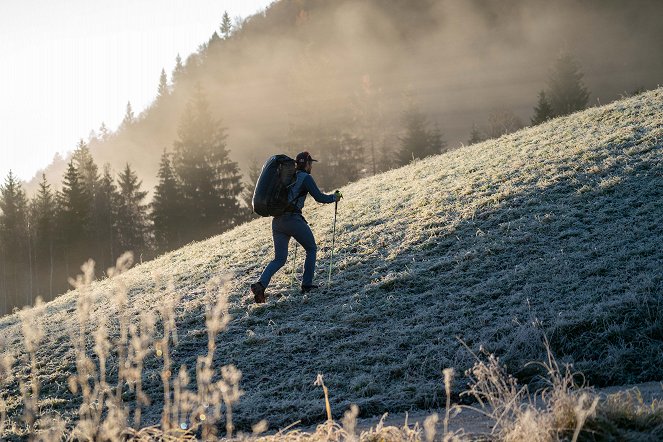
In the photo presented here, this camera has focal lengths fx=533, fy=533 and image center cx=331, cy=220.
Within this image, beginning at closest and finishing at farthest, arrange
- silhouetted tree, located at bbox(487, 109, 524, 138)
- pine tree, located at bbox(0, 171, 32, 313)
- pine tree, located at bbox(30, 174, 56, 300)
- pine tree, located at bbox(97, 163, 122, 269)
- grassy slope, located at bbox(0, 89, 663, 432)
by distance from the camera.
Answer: grassy slope, located at bbox(0, 89, 663, 432) → pine tree, located at bbox(30, 174, 56, 300) → pine tree, located at bbox(97, 163, 122, 269) → pine tree, located at bbox(0, 171, 32, 313) → silhouetted tree, located at bbox(487, 109, 524, 138)

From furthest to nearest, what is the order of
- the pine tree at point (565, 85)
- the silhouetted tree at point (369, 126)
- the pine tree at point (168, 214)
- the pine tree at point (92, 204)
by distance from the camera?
1. the silhouetted tree at point (369, 126)
2. the pine tree at point (565, 85)
3. the pine tree at point (92, 204)
4. the pine tree at point (168, 214)

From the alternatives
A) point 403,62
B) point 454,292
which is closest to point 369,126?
point 454,292

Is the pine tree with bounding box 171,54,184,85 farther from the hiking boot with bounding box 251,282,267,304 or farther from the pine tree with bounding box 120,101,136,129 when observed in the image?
the hiking boot with bounding box 251,282,267,304

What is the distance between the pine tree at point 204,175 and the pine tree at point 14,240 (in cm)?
1835

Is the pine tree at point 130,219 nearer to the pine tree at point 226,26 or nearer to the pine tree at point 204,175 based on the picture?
the pine tree at point 204,175

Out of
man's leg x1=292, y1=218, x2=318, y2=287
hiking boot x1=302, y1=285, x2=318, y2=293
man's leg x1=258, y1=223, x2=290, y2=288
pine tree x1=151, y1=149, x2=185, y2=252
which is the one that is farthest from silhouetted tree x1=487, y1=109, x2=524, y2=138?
man's leg x1=258, y1=223, x2=290, y2=288

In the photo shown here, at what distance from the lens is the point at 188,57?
16275 centimetres

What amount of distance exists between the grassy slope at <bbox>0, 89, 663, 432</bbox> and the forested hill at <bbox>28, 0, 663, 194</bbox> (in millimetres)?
81073

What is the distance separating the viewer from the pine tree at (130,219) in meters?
54.9

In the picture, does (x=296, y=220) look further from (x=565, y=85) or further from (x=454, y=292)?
(x=565, y=85)

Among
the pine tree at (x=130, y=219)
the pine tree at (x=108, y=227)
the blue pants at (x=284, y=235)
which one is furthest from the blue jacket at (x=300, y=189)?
the pine tree at (x=108, y=227)

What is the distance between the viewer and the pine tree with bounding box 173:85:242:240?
48.2 metres

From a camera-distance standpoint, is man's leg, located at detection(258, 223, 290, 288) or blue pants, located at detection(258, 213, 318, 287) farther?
man's leg, located at detection(258, 223, 290, 288)

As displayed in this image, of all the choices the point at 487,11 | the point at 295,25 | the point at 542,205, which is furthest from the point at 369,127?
the point at 487,11
